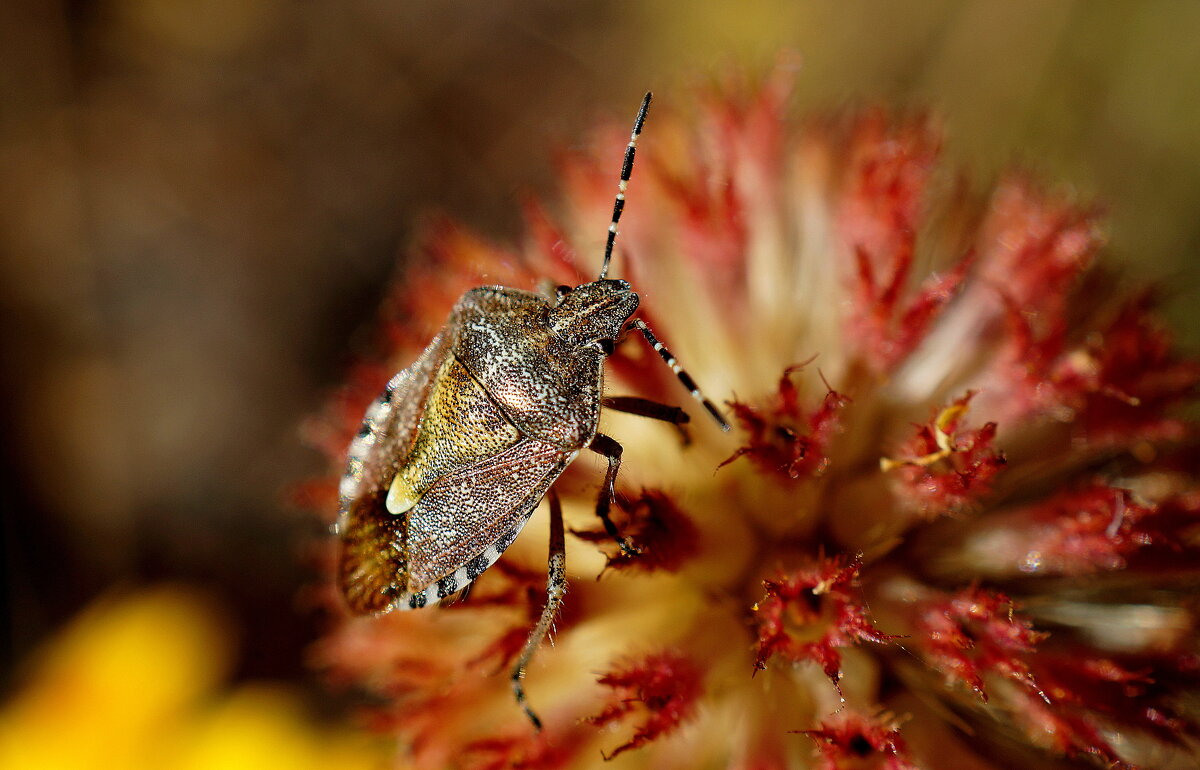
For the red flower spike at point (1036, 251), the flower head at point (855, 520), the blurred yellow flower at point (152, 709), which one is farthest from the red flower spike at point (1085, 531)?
the blurred yellow flower at point (152, 709)

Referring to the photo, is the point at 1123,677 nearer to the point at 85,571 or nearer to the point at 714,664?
the point at 714,664

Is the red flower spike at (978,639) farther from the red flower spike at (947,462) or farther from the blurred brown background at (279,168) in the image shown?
the blurred brown background at (279,168)

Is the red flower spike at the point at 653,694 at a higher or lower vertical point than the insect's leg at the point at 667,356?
lower

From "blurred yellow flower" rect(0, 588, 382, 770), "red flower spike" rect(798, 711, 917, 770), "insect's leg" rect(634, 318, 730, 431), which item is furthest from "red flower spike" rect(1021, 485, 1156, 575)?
"blurred yellow flower" rect(0, 588, 382, 770)

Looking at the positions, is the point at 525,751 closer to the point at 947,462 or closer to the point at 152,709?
the point at 947,462

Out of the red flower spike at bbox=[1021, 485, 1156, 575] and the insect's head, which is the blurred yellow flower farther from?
the red flower spike at bbox=[1021, 485, 1156, 575]

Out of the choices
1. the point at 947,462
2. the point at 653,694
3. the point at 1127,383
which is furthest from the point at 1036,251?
the point at 653,694

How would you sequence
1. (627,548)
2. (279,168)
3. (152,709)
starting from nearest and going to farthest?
(627,548), (152,709), (279,168)
